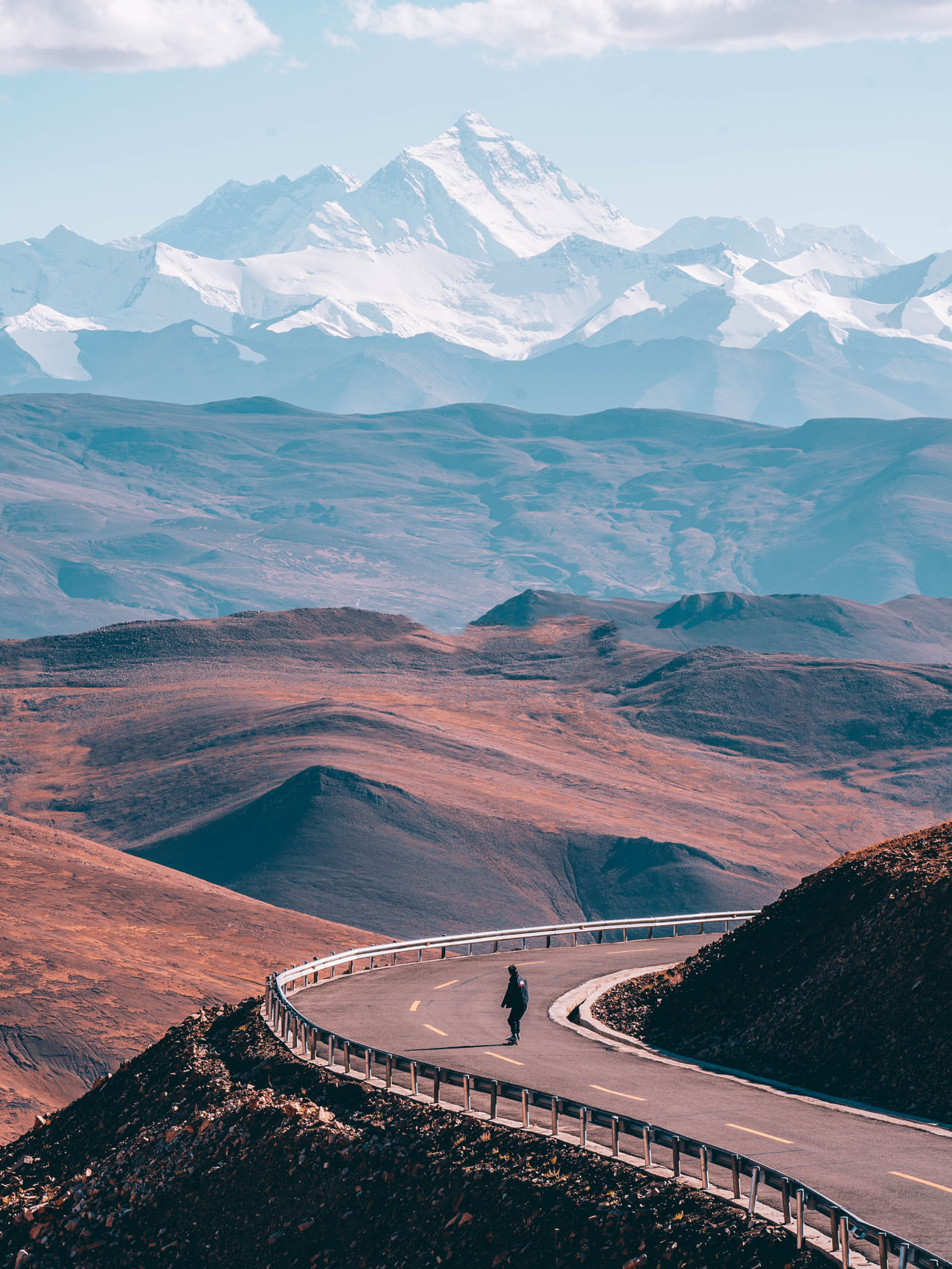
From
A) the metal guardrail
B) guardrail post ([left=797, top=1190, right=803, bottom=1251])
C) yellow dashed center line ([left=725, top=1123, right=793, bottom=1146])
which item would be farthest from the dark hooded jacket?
guardrail post ([left=797, top=1190, right=803, bottom=1251])

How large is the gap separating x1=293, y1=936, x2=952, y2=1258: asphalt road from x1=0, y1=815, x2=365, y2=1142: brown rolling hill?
18.5m

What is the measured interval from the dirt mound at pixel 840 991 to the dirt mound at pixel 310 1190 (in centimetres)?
598

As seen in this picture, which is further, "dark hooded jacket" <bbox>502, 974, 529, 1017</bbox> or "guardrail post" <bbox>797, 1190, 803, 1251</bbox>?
"dark hooded jacket" <bbox>502, 974, 529, 1017</bbox>

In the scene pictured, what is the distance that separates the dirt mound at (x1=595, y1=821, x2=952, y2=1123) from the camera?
78.8ft

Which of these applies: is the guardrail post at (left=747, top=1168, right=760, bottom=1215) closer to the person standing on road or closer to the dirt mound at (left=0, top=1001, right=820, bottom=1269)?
the dirt mound at (left=0, top=1001, right=820, bottom=1269)

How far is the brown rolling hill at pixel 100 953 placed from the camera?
54.4 m

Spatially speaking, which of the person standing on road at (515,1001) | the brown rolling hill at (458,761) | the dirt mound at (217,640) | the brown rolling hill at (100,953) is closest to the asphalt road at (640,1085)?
the person standing on road at (515,1001)

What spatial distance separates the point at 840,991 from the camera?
25953 millimetres

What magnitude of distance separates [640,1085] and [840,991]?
4028 mm

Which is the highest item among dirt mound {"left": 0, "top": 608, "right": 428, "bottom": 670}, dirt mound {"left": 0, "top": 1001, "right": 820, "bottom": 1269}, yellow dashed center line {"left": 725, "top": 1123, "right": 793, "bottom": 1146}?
yellow dashed center line {"left": 725, "top": 1123, "right": 793, "bottom": 1146}

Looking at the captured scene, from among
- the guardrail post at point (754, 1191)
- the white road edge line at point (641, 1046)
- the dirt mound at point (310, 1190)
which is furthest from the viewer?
the white road edge line at point (641, 1046)

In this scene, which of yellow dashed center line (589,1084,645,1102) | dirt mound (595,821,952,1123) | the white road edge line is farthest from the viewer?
dirt mound (595,821,952,1123)

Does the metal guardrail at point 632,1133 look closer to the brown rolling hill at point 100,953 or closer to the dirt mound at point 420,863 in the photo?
the brown rolling hill at point 100,953

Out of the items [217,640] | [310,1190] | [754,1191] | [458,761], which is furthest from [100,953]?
[217,640]
